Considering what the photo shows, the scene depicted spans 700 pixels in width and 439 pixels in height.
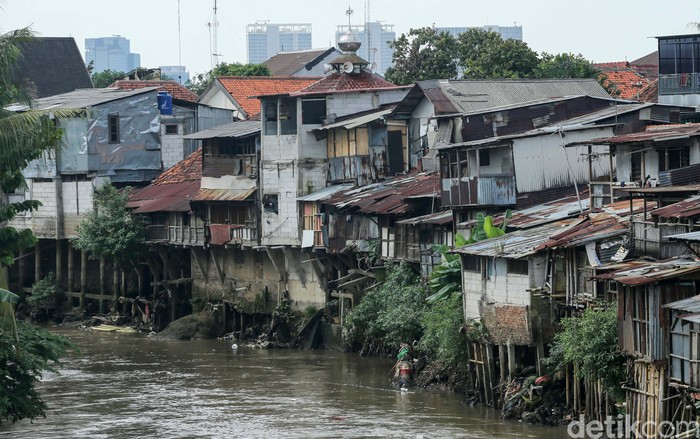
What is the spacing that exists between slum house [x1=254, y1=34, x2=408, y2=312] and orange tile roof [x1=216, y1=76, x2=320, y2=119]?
16176mm

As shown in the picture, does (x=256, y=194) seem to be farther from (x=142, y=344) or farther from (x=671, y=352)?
(x=671, y=352)

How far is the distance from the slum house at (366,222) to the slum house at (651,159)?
7210 millimetres

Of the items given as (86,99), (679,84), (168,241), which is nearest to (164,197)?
(168,241)

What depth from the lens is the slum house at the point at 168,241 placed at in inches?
2237

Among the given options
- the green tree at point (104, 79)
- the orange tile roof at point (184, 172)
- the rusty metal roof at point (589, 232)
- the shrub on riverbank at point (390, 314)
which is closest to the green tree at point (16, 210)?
the rusty metal roof at point (589, 232)

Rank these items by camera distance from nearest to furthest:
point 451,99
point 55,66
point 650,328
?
point 650,328
point 451,99
point 55,66

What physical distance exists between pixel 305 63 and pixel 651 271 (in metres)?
52.1

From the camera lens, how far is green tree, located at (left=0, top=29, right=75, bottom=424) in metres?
31.3

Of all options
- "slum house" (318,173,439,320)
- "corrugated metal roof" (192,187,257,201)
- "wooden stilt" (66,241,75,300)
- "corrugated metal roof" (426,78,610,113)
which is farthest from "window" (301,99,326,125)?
"wooden stilt" (66,241,75,300)

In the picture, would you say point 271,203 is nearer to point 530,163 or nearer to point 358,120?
point 358,120

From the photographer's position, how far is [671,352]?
28.5 meters

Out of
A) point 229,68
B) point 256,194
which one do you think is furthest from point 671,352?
point 229,68

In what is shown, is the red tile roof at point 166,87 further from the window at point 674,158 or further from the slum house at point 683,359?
the slum house at point 683,359

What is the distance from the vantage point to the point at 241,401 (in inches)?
1569
